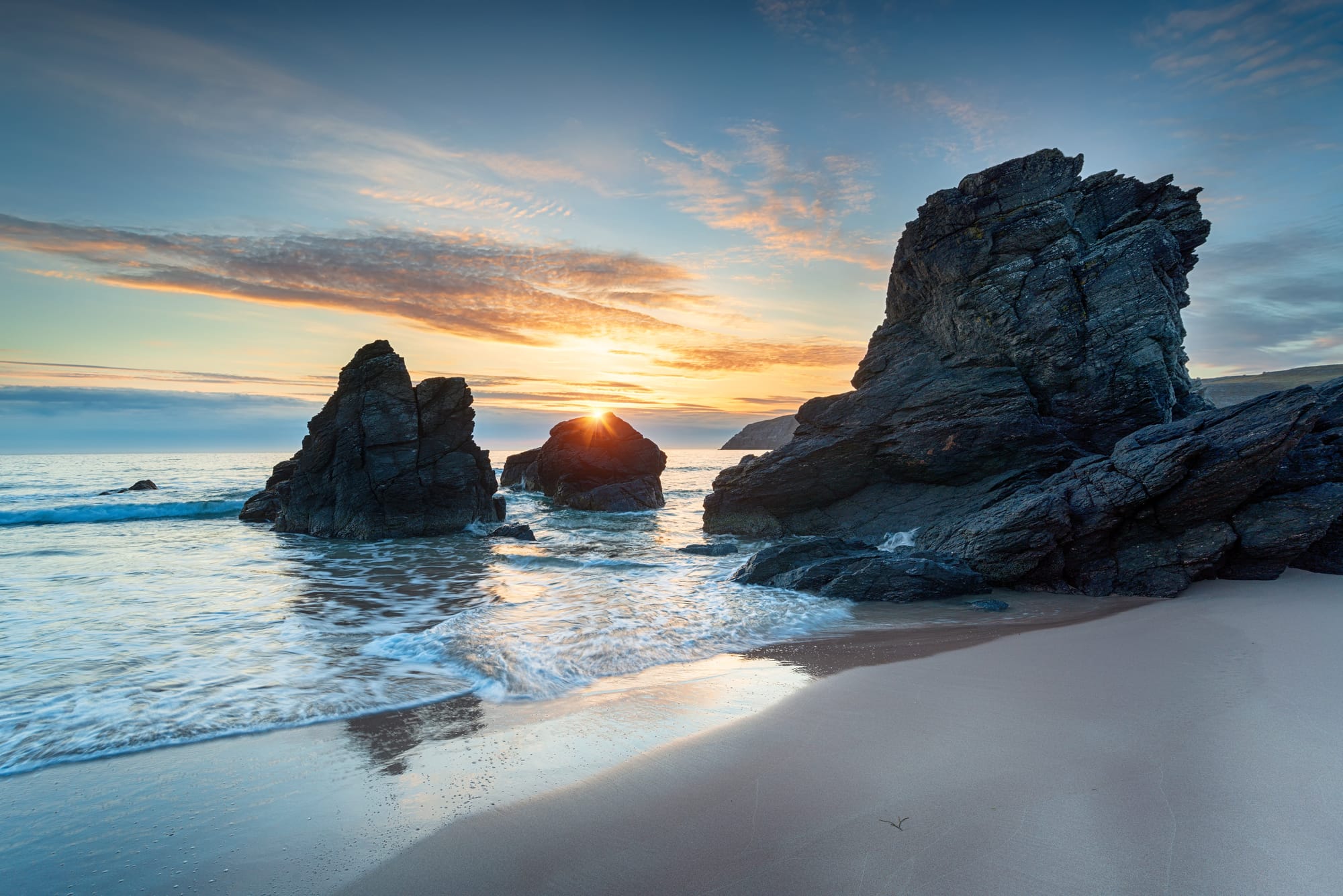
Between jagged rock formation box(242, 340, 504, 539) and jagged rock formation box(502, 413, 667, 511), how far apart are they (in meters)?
11.1

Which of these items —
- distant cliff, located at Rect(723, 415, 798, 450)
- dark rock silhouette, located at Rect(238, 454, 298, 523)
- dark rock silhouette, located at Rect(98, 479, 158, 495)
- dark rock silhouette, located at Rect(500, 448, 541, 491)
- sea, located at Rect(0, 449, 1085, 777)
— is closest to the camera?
sea, located at Rect(0, 449, 1085, 777)

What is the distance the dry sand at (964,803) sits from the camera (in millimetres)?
3484

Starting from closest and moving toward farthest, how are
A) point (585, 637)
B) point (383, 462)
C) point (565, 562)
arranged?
1. point (585, 637)
2. point (565, 562)
3. point (383, 462)

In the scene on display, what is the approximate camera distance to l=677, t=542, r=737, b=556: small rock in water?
Result: 62.3 ft

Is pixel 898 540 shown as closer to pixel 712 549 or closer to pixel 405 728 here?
pixel 712 549

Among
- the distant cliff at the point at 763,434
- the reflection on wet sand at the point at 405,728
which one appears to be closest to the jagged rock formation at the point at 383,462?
the reflection on wet sand at the point at 405,728

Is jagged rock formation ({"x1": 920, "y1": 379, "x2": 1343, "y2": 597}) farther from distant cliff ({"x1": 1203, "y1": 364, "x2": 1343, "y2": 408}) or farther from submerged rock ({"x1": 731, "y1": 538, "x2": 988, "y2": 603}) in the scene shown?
distant cliff ({"x1": 1203, "y1": 364, "x2": 1343, "y2": 408})

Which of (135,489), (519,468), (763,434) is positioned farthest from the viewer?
(763,434)

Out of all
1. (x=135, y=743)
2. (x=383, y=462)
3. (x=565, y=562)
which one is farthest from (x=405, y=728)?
(x=383, y=462)

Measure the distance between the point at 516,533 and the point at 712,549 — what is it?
9.42m

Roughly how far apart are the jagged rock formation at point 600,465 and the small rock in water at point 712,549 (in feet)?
53.9

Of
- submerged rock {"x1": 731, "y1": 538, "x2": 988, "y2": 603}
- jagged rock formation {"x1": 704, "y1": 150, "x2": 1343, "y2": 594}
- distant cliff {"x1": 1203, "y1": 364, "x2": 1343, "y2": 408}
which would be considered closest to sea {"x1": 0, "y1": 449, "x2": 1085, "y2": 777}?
submerged rock {"x1": 731, "y1": 538, "x2": 988, "y2": 603}

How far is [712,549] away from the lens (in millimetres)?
19203

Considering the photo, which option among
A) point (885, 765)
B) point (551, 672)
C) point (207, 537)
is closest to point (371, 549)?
point (207, 537)
